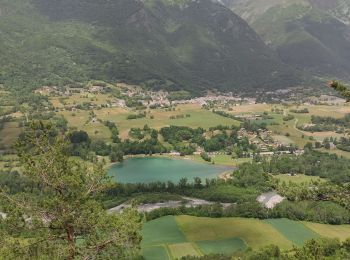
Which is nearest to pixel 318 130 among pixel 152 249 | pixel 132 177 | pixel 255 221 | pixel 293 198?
pixel 132 177

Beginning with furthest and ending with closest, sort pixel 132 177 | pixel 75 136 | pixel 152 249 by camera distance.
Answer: pixel 75 136
pixel 132 177
pixel 152 249

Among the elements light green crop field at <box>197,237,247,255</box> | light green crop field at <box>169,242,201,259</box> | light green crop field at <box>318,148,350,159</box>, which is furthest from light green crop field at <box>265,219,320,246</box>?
light green crop field at <box>318,148,350,159</box>

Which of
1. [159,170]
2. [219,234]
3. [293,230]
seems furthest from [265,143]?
[219,234]

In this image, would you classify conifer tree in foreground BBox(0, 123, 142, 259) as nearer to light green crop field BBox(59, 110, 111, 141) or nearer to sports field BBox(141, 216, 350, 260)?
sports field BBox(141, 216, 350, 260)

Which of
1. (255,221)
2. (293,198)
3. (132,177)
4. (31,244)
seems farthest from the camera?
(132,177)

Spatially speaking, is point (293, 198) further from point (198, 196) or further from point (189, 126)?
point (189, 126)

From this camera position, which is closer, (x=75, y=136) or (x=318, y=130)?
(x=75, y=136)
